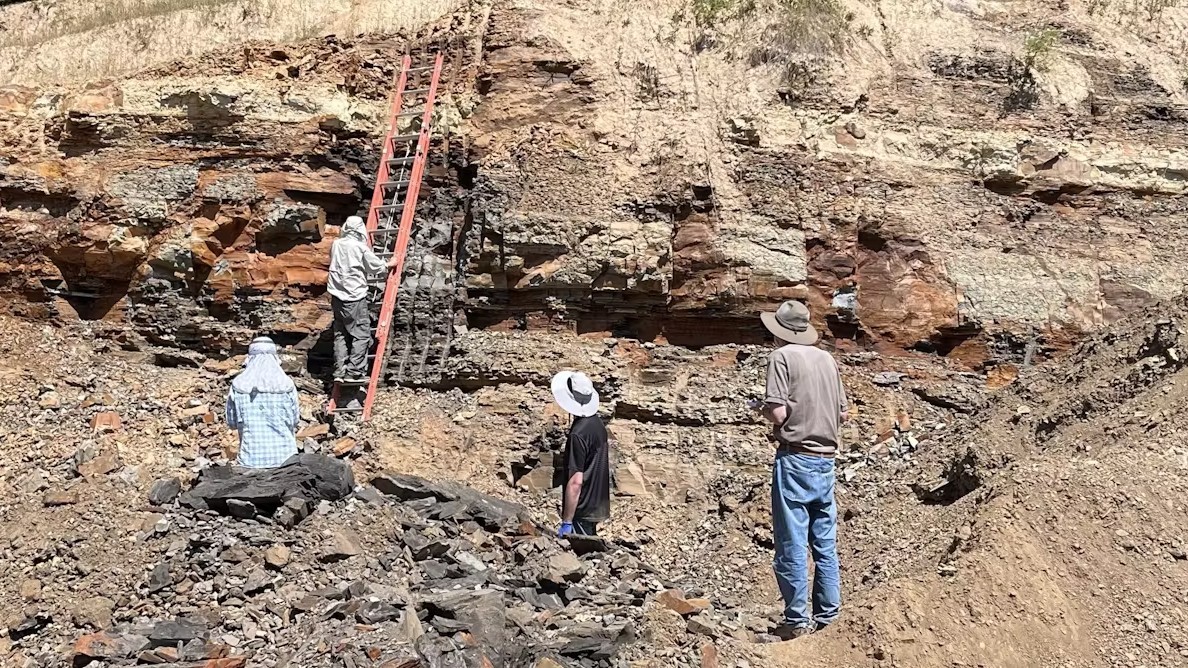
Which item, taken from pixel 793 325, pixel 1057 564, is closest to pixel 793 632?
pixel 1057 564

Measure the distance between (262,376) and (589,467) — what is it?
243cm

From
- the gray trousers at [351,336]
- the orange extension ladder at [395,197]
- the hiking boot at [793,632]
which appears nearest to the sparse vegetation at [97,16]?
the orange extension ladder at [395,197]

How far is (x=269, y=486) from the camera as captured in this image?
5.98m

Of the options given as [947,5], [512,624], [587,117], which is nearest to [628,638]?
[512,624]

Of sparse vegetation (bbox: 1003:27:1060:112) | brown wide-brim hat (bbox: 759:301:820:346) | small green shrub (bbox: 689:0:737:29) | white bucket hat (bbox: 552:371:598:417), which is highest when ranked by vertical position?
small green shrub (bbox: 689:0:737:29)

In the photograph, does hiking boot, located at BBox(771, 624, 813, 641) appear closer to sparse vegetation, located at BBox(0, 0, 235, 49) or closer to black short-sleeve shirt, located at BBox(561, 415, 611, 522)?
black short-sleeve shirt, located at BBox(561, 415, 611, 522)

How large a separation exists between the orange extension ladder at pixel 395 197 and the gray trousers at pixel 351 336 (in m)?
0.13

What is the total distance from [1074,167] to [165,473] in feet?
31.3

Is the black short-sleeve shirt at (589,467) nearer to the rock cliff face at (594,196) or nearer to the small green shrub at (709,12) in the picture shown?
the rock cliff face at (594,196)

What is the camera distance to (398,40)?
1065 cm

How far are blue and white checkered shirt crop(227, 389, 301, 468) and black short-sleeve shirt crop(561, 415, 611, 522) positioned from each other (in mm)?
2043

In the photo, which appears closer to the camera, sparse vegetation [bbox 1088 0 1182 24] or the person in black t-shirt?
the person in black t-shirt

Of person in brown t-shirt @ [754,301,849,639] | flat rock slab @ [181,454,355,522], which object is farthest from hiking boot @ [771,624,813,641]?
flat rock slab @ [181,454,355,522]

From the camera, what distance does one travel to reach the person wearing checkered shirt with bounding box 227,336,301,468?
6.60 metres
